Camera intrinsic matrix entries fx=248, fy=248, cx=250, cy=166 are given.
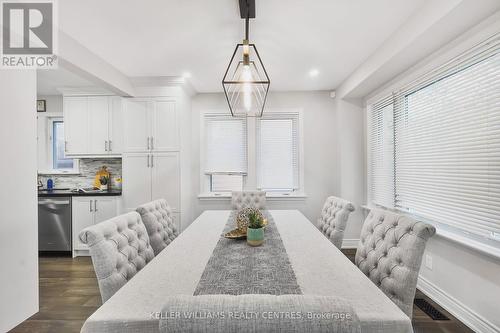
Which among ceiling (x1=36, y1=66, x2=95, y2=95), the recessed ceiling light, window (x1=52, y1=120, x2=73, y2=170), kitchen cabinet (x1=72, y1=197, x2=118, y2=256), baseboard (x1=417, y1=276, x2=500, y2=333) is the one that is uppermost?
ceiling (x1=36, y1=66, x2=95, y2=95)

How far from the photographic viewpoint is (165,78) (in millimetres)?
3455

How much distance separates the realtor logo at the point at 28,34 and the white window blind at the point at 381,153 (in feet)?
11.8

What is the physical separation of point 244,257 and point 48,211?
3.58 m

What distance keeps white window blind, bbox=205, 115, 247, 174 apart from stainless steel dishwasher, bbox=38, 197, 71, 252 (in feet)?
6.95

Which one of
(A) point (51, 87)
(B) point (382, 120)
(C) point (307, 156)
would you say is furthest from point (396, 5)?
(A) point (51, 87)

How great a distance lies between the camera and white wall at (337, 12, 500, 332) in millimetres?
1778

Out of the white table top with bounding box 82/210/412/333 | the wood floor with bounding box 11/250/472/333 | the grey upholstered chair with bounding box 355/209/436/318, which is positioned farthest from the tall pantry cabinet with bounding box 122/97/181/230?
the grey upholstered chair with bounding box 355/209/436/318

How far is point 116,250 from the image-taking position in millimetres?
1343

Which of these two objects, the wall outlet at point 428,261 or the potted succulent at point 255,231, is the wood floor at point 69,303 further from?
the potted succulent at point 255,231

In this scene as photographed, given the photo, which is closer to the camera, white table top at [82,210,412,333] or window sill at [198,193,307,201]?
white table top at [82,210,412,333]

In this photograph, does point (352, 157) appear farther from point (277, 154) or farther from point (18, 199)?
point (18, 199)

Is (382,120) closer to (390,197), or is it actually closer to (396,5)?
(390,197)

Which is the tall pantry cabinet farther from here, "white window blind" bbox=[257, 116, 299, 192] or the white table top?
the white table top

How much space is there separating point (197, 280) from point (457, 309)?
228cm
